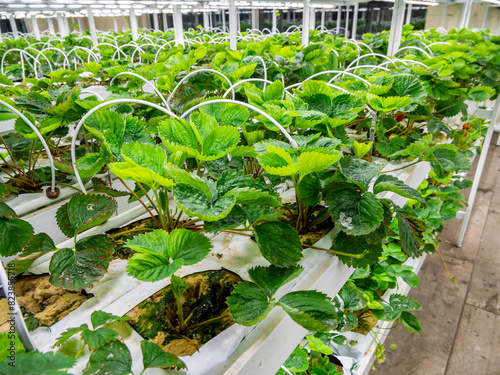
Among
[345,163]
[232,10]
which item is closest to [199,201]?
[345,163]

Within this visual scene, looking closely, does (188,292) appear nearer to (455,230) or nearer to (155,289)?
(155,289)

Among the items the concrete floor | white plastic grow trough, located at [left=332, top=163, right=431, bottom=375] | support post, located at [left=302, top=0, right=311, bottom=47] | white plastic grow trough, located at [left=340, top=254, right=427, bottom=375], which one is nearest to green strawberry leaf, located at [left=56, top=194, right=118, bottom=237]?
white plastic grow trough, located at [left=332, top=163, right=431, bottom=375]

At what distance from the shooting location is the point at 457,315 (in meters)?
2.10

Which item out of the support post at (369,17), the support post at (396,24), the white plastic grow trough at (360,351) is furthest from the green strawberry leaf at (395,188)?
the support post at (369,17)

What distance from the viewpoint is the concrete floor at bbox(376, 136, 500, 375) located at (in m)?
1.79

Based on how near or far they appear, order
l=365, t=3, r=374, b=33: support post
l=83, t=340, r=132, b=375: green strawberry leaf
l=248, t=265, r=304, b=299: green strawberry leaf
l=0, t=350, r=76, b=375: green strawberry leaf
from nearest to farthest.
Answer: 1. l=0, t=350, r=76, b=375: green strawberry leaf
2. l=83, t=340, r=132, b=375: green strawberry leaf
3. l=248, t=265, r=304, b=299: green strawberry leaf
4. l=365, t=3, r=374, b=33: support post

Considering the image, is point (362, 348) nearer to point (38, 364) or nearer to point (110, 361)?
point (110, 361)

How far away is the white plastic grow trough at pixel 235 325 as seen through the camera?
529mm

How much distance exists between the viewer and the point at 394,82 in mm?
1199

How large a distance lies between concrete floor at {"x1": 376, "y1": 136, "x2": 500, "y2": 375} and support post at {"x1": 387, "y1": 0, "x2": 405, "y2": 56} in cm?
153

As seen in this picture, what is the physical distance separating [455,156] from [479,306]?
1.65 meters

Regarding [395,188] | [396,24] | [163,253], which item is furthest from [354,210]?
[396,24]

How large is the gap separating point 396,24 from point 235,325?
212cm

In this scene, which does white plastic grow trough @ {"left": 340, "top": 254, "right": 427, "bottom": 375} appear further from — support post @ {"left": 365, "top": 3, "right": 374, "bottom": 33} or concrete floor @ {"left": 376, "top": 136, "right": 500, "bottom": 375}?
support post @ {"left": 365, "top": 3, "right": 374, "bottom": 33}
